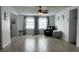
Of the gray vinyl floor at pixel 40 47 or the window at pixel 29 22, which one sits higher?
the window at pixel 29 22

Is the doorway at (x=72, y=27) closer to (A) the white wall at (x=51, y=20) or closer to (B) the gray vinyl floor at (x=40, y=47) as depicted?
(B) the gray vinyl floor at (x=40, y=47)

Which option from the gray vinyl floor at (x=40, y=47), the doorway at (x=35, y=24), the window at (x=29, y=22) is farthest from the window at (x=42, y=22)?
the gray vinyl floor at (x=40, y=47)

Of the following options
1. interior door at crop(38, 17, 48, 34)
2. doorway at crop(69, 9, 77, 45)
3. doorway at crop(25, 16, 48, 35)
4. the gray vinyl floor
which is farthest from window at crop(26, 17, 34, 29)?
doorway at crop(69, 9, 77, 45)

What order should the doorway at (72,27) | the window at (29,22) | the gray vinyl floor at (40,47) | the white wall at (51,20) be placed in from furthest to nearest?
the window at (29,22) < the white wall at (51,20) < the doorway at (72,27) < the gray vinyl floor at (40,47)

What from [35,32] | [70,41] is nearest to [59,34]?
[70,41]

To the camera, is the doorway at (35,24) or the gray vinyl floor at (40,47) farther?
the doorway at (35,24)

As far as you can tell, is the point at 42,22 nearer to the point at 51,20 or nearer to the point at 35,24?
the point at 35,24

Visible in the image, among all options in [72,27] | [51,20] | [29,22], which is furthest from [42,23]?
[72,27]

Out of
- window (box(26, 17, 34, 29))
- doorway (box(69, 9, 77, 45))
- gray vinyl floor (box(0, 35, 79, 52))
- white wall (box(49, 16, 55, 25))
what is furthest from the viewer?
window (box(26, 17, 34, 29))

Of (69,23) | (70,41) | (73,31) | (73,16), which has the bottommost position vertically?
(70,41)

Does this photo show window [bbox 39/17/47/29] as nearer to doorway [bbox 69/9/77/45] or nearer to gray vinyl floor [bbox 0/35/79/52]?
doorway [bbox 69/9/77/45]

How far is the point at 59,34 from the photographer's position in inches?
280

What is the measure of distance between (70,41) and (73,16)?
1.33 meters
